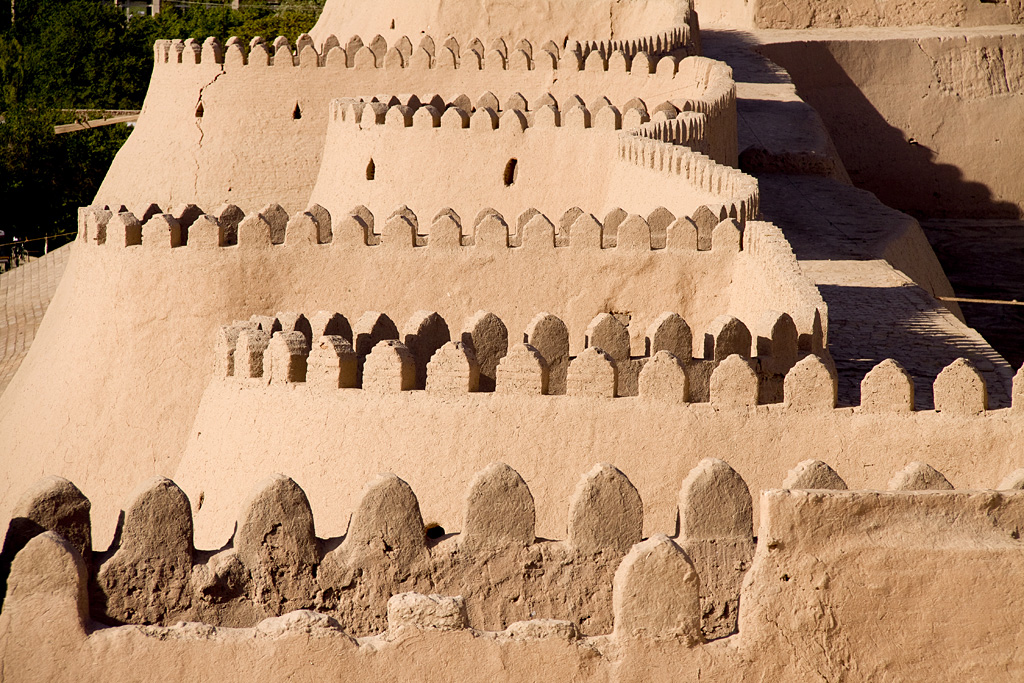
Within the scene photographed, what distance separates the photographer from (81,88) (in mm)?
39969

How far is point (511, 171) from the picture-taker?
629 inches

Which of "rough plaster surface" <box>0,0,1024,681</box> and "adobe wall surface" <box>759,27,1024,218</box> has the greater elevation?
"adobe wall surface" <box>759,27,1024,218</box>

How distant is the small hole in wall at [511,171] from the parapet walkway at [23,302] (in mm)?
6240

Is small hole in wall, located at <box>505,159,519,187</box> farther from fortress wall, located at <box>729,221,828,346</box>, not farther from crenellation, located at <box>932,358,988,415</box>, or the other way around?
crenellation, located at <box>932,358,988,415</box>

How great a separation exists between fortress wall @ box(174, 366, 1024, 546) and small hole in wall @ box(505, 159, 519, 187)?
24.3 ft

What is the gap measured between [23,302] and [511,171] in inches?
372

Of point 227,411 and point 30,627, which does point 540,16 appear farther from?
point 30,627

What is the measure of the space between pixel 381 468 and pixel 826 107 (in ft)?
63.7

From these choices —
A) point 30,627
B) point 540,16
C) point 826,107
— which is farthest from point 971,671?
point 826,107

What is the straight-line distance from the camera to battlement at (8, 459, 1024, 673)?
5309 mm

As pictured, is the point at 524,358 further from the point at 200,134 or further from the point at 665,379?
the point at 200,134

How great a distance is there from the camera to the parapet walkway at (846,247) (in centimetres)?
1129

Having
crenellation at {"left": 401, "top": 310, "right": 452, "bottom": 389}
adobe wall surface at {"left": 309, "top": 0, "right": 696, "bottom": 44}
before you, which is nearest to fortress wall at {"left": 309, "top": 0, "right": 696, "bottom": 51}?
adobe wall surface at {"left": 309, "top": 0, "right": 696, "bottom": 44}

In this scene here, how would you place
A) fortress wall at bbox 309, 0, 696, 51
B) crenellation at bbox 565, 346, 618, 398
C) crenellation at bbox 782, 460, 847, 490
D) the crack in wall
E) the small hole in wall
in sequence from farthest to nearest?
fortress wall at bbox 309, 0, 696, 51 → the crack in wall → the small hole in wall → crenellation at bbox 565, 346, 618, 398 → crenellation at bbox 782, 460, 847, 490
